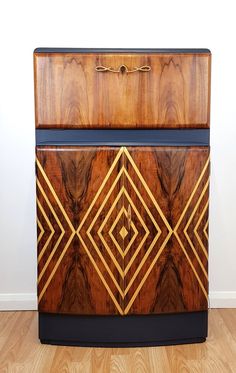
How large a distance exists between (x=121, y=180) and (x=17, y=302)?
1.09 m

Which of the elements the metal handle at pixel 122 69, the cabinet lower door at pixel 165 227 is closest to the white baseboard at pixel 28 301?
the cabinet lower door at pixel 165 227

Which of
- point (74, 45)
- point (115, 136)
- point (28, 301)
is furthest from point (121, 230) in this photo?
point (74, 45)

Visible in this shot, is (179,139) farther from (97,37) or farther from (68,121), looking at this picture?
(97,37)

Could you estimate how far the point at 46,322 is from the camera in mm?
2549

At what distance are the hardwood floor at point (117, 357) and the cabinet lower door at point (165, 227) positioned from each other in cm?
19

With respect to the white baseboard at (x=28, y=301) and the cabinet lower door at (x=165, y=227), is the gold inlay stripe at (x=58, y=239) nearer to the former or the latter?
the cabinet lower door at (x=165, y=227)

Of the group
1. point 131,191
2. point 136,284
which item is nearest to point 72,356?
point 136,284

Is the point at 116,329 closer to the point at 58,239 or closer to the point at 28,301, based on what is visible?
the point at 58,239

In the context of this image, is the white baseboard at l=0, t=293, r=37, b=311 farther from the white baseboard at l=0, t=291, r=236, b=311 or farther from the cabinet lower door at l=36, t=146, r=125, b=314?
the cabinet lower door at l=36, t=146, r=125, b=314

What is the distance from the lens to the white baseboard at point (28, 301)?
3.08 metres

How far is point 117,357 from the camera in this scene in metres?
2.43

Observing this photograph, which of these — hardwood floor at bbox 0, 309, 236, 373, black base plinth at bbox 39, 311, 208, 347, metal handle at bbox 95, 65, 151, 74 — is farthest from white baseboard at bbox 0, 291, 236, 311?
metal handle at bbox 95, 65, 151, 74

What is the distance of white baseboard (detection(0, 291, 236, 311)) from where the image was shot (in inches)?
121

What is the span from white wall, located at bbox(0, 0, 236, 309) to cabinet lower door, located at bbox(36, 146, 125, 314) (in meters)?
0.62
